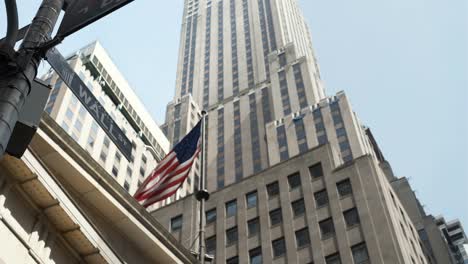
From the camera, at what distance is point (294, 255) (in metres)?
50.5

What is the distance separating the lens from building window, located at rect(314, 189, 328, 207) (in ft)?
176

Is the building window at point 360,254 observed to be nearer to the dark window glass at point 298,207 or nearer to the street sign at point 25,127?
the dark window glass at point 298,207

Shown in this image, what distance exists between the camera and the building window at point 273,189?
187ft

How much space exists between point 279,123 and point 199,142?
9323cm

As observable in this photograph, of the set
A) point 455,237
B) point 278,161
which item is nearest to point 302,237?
point 278,161

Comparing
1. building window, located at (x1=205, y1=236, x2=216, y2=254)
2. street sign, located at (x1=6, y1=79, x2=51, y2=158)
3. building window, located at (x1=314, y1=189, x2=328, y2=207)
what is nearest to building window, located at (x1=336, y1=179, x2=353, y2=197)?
building window, located at (x1=314, y1=189, x2=328, y2=207)

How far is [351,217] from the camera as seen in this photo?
51.1 meters

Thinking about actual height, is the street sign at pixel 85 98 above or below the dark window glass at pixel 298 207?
below

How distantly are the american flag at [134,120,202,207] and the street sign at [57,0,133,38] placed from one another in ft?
40.0

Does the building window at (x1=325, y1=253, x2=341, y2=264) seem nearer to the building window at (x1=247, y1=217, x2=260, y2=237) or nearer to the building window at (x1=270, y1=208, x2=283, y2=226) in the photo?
the building window at (x1=270, y1=208, x2=283, y2=226)

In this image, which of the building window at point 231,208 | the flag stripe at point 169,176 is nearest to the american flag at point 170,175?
the flag stripe at point 169,176

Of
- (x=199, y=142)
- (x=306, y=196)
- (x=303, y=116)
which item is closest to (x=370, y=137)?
(x=303, y=116)

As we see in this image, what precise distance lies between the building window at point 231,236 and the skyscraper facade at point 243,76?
58575 mm

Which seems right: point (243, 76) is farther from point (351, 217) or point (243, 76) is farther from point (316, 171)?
point (351, 217)
